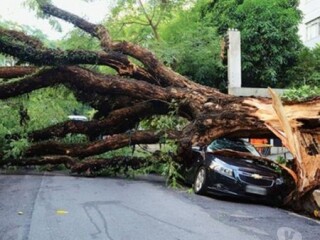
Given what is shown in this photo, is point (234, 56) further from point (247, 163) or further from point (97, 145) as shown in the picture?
point (247, 163)

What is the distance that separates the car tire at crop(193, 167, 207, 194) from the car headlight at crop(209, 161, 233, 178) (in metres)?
0.28

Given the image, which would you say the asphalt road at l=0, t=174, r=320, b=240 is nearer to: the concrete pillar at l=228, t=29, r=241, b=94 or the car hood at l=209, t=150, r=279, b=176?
the car hood at l=209, t=150, r=279, b=176

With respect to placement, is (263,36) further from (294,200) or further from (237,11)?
(294,200)

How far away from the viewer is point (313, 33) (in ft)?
119

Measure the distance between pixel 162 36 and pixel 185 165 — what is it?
14.7 metres

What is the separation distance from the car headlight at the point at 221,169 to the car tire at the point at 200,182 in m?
0.28

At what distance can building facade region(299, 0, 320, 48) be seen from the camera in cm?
3525

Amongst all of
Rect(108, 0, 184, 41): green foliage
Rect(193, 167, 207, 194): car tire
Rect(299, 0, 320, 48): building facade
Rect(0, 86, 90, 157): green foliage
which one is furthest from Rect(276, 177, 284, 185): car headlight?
Rect(299, 0, 320, 48): building facade

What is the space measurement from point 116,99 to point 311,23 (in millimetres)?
26402

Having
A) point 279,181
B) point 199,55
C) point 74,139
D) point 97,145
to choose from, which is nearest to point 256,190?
point 279,181

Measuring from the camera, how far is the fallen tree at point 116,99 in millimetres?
11961

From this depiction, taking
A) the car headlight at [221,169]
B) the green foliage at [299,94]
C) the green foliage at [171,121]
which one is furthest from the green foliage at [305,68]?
the car headlight at [221,169]

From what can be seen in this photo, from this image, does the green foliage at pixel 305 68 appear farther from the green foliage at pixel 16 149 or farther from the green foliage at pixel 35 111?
the green foliage at pixel 16 149

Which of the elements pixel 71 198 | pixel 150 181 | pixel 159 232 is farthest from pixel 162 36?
pixel 159 232
